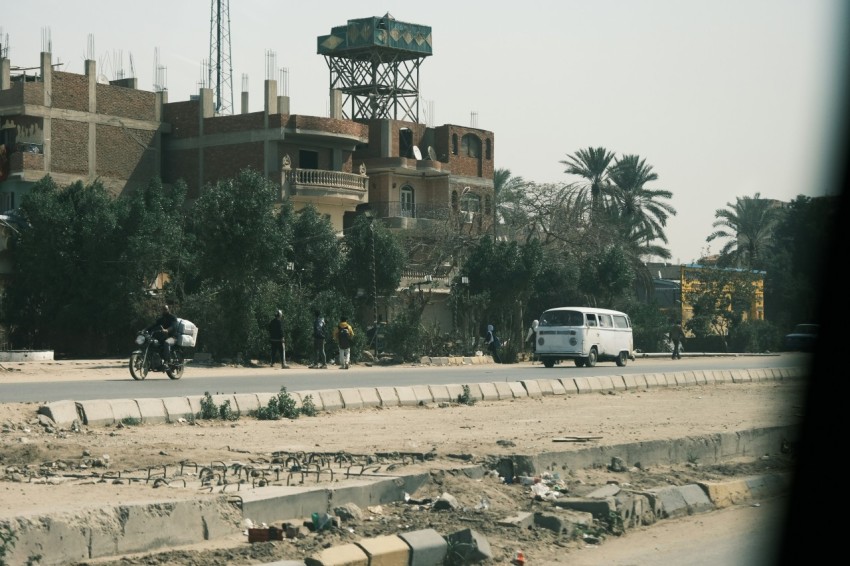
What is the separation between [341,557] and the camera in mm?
7348

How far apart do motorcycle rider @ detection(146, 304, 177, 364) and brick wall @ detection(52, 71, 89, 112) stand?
31.3 metres

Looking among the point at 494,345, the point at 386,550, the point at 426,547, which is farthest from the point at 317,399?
the point at 494,345

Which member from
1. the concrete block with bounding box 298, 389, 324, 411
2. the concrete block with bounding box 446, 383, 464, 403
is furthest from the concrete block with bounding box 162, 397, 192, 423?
the concrete block with bounding box 446, 383, 464, 403

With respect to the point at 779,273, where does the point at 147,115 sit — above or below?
above

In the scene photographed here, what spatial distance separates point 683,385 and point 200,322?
56.0ft

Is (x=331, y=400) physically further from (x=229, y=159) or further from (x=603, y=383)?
(x=229, y=159)

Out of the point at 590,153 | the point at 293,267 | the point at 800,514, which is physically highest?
the point at 590,153

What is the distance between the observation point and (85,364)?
1380 inches

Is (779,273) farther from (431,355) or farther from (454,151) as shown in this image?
(431,355)

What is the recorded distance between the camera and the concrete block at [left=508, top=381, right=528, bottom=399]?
23164 mm

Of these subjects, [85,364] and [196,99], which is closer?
[85,364]

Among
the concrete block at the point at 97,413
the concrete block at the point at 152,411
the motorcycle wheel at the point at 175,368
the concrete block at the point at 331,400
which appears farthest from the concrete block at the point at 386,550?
the motorcycle wheel at the point at 175,368

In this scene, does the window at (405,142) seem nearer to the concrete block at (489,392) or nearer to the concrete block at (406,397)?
the concrete block at (489,392)

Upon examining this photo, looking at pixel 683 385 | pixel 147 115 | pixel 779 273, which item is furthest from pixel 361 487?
pixel 779 273
